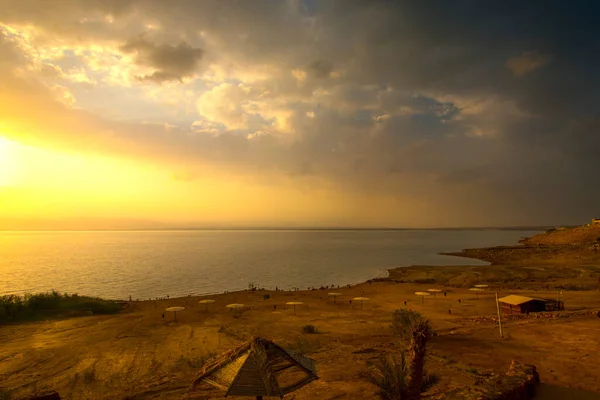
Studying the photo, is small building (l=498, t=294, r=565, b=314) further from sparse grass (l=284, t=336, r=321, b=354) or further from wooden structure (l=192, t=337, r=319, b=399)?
wooden structure (l=192, t=337, r=319, b=399)

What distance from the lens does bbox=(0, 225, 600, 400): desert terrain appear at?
14.5 m

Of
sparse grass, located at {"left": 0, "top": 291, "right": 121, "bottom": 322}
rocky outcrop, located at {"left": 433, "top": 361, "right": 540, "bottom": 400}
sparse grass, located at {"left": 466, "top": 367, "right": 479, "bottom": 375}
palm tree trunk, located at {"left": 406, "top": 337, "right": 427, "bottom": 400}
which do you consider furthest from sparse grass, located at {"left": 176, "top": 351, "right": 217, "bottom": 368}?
sparse grass, located at {"left": 0, "top": 291, "right": 121, "bottom": 322}

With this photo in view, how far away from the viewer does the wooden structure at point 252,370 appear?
9.02 meters

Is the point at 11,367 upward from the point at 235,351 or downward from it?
downward

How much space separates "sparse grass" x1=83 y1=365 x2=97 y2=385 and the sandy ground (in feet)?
0.38

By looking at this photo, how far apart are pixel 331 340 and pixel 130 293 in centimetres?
4366

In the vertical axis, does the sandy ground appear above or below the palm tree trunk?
below

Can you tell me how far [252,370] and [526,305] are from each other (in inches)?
1076

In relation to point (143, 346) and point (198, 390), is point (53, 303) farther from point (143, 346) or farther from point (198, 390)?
point (198, 390)

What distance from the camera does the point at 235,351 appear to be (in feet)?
32.5

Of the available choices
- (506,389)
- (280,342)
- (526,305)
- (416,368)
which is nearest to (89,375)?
(280,342)

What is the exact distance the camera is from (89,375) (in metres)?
16.8

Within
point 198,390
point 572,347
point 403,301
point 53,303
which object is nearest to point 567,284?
point 403,301

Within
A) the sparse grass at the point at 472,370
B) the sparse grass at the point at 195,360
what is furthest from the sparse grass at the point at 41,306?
the sparse grass at the point at 472,370
